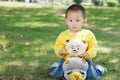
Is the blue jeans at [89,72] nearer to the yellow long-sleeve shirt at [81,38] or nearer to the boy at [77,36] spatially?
the boy at [77,36]

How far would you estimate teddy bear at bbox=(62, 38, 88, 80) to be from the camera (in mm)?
5105

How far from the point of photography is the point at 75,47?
5223mm

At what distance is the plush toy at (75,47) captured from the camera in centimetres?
522

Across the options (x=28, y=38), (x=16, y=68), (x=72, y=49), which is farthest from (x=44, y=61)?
(x=28, y=38)

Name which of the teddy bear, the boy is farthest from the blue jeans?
the teddy bear

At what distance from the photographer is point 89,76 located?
5332 millimetres

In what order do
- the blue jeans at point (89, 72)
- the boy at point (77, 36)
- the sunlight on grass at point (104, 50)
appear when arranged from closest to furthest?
the boy at point (77, 36) < the blue jeans at point (89, 72) < the sunlight on grass at point (104, 50)

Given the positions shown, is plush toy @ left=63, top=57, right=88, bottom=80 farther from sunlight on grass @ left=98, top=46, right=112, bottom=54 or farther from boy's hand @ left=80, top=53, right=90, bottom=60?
sunlight on grass @ left=98, top=46, right=112, bottom=54

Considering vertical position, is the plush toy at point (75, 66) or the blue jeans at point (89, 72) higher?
the plush toy at point (75, 66)

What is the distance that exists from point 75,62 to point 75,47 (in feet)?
0.76

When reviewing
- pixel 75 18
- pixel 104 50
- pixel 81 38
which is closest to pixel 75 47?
pixel 81 38

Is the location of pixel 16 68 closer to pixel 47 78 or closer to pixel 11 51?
pixel 47 78

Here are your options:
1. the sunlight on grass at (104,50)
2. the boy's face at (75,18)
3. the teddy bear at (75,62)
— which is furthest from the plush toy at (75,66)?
the sunlight on grass at (104,50)

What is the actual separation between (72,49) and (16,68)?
117 cm
